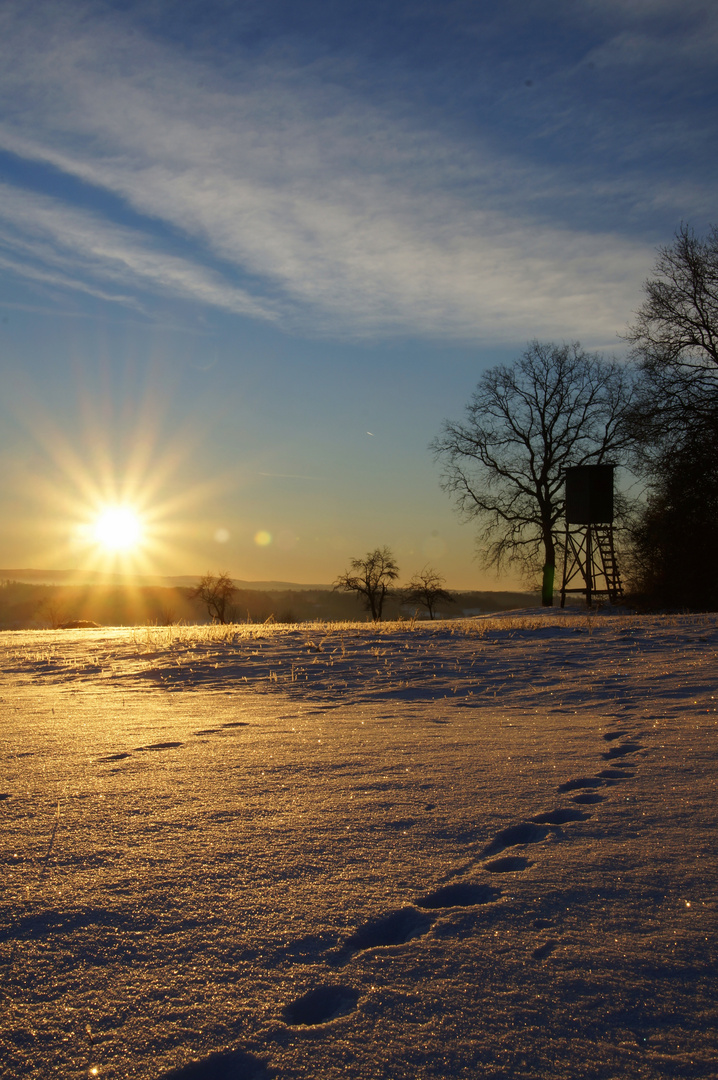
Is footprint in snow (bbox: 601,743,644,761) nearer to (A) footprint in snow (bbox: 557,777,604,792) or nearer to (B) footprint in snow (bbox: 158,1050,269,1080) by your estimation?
(A) footprint in snow (bbox: 557,777,604,792)

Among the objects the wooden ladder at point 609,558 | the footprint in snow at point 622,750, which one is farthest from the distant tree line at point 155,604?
the footprint in snow at point 622,750

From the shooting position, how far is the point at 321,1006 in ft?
4.58

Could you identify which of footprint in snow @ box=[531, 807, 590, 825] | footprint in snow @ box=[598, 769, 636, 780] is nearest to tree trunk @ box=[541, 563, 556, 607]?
footprint in snow @ box=[598, 769, 636, 780]

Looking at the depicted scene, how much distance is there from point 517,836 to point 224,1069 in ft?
4.26

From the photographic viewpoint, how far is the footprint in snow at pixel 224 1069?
3.96ft

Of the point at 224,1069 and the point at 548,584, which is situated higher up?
the point at 548,584

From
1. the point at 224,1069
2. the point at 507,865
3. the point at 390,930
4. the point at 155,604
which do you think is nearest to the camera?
the point at 224,1069

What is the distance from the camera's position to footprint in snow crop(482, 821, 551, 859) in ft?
7.17

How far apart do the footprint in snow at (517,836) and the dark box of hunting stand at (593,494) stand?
68.6 feet

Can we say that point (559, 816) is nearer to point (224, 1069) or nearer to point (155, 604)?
point (224, 1069)

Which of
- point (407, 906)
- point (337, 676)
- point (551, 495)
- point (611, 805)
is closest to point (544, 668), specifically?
point (337, 676)

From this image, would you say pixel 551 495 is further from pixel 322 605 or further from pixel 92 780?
pixel 322 605

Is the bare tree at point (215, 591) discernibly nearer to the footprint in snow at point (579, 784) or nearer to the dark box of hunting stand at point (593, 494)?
the dark box of hunting stand at point (593, 494)

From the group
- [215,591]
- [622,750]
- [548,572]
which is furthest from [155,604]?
[622,750]
